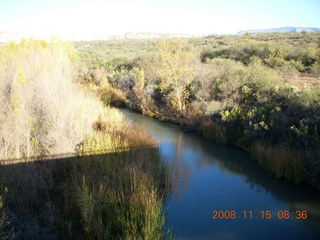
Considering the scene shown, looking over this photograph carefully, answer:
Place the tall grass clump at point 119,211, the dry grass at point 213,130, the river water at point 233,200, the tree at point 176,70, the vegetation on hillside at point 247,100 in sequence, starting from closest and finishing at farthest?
the tall grass clump at point 119,211 < the river water at point 233,200 < the vegetation on hillside at point 247,100 < the dry grass at point 213,130 < the tree at point 176,70

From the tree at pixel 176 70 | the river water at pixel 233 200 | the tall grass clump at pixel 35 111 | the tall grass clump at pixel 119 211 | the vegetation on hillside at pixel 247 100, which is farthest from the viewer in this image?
the tree at pixel 176 70

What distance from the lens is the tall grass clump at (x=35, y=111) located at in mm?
6035

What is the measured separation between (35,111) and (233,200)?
21.6ft

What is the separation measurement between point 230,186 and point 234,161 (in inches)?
84.2

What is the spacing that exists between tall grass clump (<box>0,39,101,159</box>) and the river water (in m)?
3.34

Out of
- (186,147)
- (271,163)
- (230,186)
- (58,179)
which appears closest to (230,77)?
(186,147)

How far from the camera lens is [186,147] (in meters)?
11.1

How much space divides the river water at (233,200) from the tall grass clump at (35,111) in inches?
131

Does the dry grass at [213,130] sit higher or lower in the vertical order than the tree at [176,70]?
lower

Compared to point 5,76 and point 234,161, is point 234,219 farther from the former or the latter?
point 5,76

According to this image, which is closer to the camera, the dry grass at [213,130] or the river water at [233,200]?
the river water at [233,200]

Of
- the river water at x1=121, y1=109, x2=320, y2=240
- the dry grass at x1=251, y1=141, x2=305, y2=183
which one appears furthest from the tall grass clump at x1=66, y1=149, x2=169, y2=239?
the dry grass at x1=251, y1=141, x2=305, y2=183
